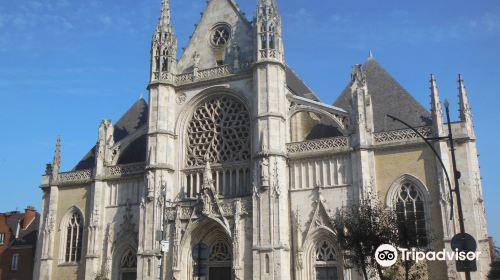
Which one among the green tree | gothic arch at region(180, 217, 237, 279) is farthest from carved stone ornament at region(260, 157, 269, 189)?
the green tree

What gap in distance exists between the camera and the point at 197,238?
93.8ft

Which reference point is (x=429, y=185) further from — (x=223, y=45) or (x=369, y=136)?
(x=223, y=45)

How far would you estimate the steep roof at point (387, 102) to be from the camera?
28095 millimetres

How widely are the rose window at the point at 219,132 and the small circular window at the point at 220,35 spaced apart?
3572 mm

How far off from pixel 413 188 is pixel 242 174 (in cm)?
886

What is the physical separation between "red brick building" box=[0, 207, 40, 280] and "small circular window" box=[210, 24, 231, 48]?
21043 millimetres

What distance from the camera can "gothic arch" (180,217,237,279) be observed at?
28.1 metres

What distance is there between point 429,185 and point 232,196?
10.00 m

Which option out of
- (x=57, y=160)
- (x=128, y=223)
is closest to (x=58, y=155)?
(x=57, y=160)

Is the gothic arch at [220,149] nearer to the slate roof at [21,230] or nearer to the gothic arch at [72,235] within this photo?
the gothic arch at [72,235]

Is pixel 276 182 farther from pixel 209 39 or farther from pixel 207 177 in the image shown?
pixel 209 39

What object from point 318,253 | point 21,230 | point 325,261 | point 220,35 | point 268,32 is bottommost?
point 325,261

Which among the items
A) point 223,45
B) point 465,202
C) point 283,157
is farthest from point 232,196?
point 465,202

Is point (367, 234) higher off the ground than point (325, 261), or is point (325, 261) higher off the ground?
point (367, 234)
